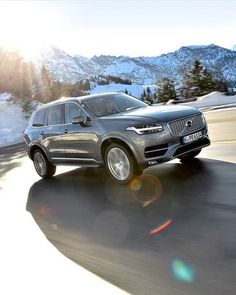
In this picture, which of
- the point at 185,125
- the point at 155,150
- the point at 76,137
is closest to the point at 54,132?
the point at 76,137

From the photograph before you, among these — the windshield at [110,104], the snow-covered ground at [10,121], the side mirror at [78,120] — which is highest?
the windshield at [110,104]

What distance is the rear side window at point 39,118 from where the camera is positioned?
10.1 metres

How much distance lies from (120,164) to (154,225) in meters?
2.54

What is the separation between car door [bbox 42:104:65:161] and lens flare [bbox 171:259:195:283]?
5.67 m

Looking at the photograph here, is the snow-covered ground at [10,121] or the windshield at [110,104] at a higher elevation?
the windshield at [110,104]

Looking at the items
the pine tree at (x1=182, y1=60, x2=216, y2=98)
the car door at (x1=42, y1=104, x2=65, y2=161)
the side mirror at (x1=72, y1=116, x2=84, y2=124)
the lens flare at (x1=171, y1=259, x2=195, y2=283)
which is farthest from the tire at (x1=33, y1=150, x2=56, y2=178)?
the pine tree at (x1=182, y1=60, x2=216, y2=98)

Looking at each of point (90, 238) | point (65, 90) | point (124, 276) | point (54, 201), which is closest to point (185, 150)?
point (54, 201)

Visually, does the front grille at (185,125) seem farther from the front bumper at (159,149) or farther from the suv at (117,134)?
the front bumper at (159,149)

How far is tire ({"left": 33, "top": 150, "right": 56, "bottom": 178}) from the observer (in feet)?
33.1

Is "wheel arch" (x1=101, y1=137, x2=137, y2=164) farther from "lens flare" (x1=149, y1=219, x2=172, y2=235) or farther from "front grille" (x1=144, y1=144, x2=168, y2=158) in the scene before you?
"lens flare" (x1=149, y1=219, x2=172, y2=235)

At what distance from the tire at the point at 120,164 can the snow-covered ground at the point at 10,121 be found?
19581mm

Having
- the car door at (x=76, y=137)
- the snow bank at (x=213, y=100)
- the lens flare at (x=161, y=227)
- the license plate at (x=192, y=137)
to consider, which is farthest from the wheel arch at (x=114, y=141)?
the snow bank at (x=213, y=100)

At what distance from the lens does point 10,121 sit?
36531mm

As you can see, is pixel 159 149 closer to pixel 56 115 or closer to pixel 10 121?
pixel 56 115
